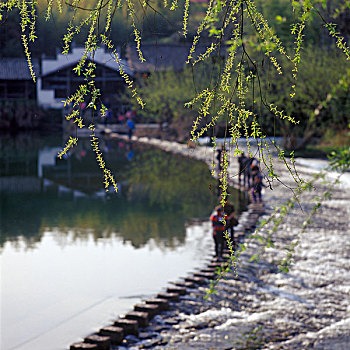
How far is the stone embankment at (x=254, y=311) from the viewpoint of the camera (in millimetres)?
11898

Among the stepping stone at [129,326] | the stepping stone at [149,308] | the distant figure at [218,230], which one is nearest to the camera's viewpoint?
the stepping stone at [129,326]

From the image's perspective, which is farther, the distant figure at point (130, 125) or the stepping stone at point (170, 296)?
the distant figure at point (130, 125)

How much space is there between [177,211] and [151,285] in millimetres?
9602

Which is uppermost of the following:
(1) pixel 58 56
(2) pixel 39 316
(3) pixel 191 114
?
(1) pixel 58 56

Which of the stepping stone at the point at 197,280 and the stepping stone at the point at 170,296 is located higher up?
the stepping stone at the point at 197,280

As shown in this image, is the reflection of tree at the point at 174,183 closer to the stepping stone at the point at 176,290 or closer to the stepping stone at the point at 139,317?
the stepping stone at the point at 176,290

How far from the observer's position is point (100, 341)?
11.7 metres

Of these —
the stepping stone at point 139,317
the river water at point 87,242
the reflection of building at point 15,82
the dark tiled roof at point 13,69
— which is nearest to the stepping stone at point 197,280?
the river water at point 87,242

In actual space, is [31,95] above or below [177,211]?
above

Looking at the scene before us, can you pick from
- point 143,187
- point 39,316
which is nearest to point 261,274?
point 39,316

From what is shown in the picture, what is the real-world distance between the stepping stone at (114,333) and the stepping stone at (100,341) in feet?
0.67

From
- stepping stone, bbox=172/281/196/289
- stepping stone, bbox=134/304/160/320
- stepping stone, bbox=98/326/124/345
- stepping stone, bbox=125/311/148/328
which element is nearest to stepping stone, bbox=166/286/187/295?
stepping stone, bbox=172/281/196/289

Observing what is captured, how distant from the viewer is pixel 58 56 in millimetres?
77250

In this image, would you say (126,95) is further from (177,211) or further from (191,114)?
(177,211)
